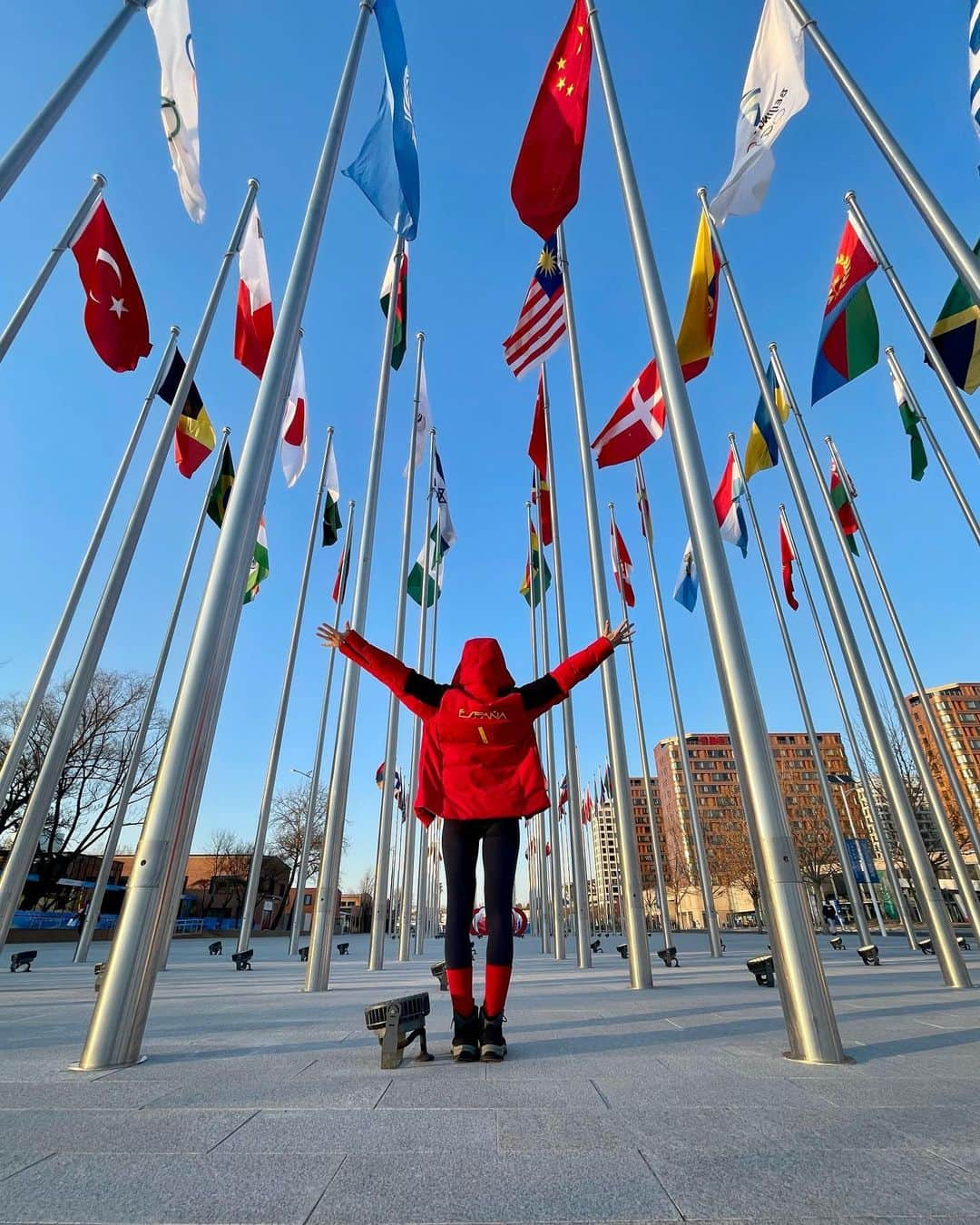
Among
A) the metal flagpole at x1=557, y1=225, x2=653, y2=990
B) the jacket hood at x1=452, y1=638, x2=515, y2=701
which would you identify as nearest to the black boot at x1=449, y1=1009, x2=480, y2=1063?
the jacket hood at x1=452, y1=638, x2=515, y2=701

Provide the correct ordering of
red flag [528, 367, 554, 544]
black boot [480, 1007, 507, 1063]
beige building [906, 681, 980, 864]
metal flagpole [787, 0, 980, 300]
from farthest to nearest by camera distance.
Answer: beige building [906, 681, 980, 864] → red flag [528, 367, 554, 544] → metal flagpole [787, 0, 980, 300] → black boot [480, 1007, 507, 1063]

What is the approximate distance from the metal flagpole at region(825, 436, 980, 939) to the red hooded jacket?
19.8 feet

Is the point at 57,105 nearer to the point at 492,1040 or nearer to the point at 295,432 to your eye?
the point at 295,432

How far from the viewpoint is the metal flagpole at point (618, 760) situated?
6777mm

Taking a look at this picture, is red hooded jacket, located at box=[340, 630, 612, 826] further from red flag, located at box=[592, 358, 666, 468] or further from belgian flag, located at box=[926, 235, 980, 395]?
belgian flag, located at box=[926, 235, 980, 395]

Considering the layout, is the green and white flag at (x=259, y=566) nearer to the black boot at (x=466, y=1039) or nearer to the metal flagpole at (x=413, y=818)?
the metal flagpole at (x=413, y=818)

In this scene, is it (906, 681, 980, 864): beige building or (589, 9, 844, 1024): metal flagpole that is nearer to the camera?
(589, 9, 844, 1024): metal flagpole

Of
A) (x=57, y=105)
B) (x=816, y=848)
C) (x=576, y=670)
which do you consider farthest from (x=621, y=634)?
(x=816, y=848)

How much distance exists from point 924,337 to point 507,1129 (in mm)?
9334

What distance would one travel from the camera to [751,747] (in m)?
3.62

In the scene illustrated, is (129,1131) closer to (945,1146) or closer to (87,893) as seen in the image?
(945,1146)

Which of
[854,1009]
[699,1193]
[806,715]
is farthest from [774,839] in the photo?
[806,715]

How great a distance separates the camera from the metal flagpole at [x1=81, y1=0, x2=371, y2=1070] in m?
3.13

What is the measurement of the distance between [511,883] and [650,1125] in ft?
4.91
